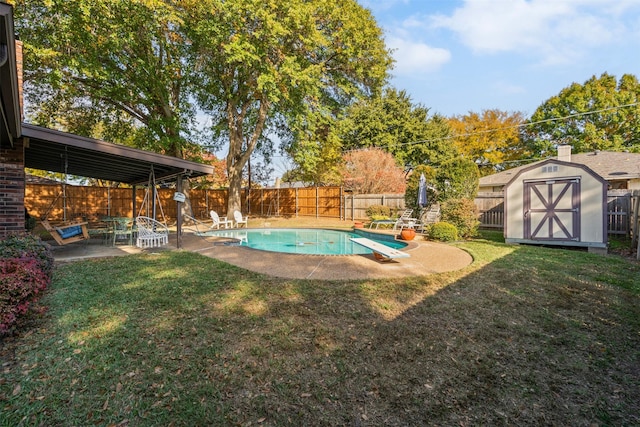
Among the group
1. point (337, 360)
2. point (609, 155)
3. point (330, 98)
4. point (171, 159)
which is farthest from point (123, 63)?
point (609, 155)

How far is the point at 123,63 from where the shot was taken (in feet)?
43.4

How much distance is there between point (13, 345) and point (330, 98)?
58.8ft

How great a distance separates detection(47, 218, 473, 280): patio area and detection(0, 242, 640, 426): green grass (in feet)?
2.57

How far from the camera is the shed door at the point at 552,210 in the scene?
8.35 m

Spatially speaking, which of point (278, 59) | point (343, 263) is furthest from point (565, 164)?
point (278, 59)

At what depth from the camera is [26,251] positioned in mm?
4152

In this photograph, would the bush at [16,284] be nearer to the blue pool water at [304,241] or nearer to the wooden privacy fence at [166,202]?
the blue pool water at [304,241]

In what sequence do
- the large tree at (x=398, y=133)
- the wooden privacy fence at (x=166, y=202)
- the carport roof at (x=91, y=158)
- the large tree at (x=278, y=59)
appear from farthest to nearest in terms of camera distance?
the large tree at (x=398, y=133) < the wooden privacy fence at (x=166, y=202) < the large tree at (x=278, y=59) < the carport roof at (x=91, y=158)

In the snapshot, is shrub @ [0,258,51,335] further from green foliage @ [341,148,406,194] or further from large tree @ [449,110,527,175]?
large tree @ [449,110,527,175]

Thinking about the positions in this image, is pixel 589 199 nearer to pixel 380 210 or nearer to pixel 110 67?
pixel 380 210

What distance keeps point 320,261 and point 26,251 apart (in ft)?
15.7

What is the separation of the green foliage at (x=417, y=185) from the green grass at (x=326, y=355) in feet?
23.5

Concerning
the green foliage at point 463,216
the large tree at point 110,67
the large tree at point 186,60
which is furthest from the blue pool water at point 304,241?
the large tree at point 110,67

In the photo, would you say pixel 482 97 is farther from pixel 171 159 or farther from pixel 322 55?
pixel 171 159
